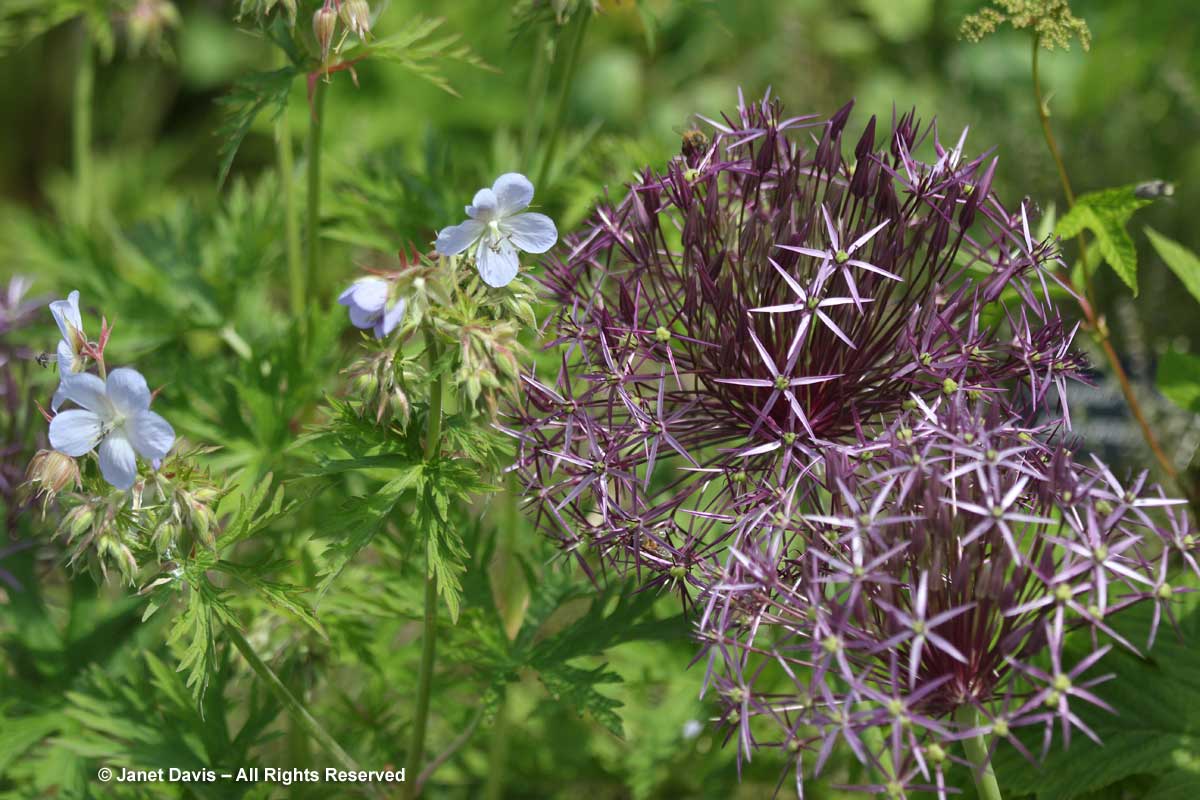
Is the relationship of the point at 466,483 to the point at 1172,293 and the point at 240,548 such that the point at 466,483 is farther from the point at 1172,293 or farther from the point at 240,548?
the point at 1172,293

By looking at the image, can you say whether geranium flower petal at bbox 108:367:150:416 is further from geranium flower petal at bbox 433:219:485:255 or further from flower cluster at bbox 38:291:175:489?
geranium flower petal at bbox 433:219:485:255

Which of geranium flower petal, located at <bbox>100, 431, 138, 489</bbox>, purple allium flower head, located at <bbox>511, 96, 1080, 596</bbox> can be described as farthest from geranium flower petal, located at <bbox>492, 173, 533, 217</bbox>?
geranium flower petal, located at <bbox>100, 431, 138, 489</bbox>

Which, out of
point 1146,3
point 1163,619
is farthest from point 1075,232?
point 1146,3

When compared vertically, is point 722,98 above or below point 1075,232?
above

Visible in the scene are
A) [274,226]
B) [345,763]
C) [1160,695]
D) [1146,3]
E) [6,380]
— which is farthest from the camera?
[1146,3]

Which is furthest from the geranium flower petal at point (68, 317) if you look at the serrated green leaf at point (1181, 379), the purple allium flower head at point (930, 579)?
the serrated green leaf at point (1181, 379)

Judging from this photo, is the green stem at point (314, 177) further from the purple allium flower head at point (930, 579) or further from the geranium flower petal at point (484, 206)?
the purple allium flower head at point (930, 579)

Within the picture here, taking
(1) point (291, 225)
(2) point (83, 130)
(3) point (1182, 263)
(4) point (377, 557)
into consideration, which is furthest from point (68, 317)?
(3) point (1182, 263)
